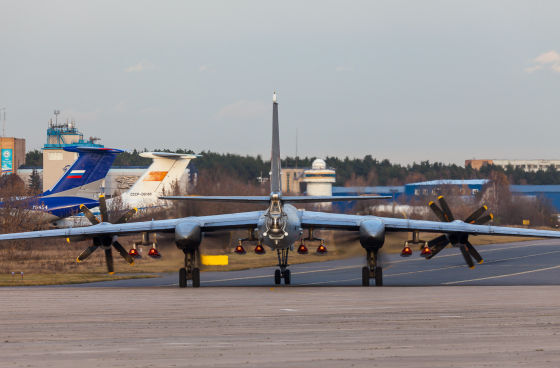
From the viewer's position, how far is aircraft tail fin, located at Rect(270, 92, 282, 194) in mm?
26459

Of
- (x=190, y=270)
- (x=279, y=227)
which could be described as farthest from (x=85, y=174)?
(x=279, y=227)

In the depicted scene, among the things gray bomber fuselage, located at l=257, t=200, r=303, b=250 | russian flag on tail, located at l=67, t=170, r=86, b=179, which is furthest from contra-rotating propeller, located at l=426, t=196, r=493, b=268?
russian flag on tail, located at l=67, t=170, r=86, b=179

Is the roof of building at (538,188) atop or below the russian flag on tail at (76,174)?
below

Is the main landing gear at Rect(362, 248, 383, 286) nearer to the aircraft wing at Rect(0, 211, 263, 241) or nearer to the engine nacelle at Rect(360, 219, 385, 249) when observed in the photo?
the engine nacelle at Rect(360, 219, 385, 249)

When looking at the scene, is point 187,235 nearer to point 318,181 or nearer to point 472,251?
point 472,251

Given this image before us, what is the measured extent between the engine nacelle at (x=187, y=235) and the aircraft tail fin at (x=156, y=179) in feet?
129

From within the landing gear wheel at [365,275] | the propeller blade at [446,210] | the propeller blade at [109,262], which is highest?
the propeller blade at [446,210]

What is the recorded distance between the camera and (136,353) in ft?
37.6

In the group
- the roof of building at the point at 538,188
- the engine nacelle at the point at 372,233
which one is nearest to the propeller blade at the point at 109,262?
the engine nacelle at the point at 372,233

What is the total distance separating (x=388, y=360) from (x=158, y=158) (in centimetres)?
5826

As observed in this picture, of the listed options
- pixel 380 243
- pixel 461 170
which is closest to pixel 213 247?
pixel 380 243

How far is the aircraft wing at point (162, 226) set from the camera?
27.5 meters

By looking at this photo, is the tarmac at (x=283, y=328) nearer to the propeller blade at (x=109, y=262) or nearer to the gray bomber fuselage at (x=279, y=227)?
the gray bomber fuselage at (x=279, y=227)

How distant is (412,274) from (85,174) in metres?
27.0
